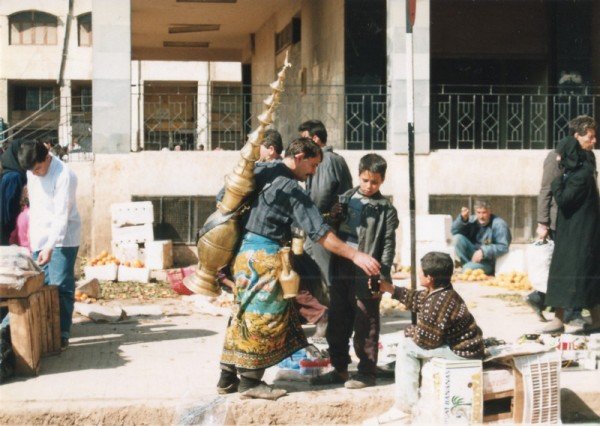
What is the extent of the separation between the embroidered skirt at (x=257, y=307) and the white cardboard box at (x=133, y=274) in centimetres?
654

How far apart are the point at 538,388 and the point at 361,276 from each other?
4.59 feet

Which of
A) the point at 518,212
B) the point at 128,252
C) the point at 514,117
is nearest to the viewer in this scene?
the point at 128,252

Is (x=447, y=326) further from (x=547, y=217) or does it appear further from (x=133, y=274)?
(x=133, y=274)

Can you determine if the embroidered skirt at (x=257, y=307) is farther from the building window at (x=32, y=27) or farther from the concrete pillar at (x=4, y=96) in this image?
the building window at (x=32, y=27)

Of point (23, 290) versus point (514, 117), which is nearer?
point (23, 290)

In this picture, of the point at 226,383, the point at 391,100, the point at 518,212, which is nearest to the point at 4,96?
the point at 391,100

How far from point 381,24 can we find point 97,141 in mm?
4960

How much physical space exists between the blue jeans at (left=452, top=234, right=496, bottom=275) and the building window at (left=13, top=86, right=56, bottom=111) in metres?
36.6

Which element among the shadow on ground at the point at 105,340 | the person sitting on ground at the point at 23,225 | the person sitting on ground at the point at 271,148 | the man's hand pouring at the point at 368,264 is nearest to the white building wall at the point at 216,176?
the shadow on ground at the point at 105,340

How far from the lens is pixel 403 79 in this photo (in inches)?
579

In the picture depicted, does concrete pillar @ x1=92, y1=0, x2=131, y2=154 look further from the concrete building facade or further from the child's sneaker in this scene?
the child's sneaker

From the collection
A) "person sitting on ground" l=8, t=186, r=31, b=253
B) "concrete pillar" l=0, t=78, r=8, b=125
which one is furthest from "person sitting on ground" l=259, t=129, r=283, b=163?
"concrete pillar" l=0, t=78, r=8, b=125

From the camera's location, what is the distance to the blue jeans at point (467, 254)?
43.2 feet

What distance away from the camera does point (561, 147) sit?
333 inches
